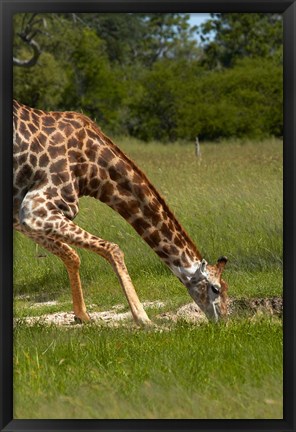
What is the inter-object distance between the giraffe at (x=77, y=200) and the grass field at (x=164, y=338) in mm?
519

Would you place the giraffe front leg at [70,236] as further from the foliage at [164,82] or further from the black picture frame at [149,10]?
the foliage at [164,82]

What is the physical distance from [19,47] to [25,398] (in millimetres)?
22028

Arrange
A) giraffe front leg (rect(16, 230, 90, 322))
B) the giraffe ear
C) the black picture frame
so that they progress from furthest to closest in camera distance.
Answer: giraffe front leg (rect(16, 230, 90, 322)) → the giraffe ear → the black picture frame

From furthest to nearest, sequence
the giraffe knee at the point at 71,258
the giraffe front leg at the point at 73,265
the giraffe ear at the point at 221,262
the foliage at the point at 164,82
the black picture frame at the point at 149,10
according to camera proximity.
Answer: the foliage at the point at 164,82 < the giraffe knee at the point at 71,258 < the giraffe front leg at the point at 73,265 < the giraffe ear at the point at 221,262 < the black picture frame at the point at 149,10

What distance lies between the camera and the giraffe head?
27.0ft

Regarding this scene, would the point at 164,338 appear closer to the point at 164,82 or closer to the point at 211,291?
the point at 211,291

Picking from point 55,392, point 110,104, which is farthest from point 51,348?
point 110,104

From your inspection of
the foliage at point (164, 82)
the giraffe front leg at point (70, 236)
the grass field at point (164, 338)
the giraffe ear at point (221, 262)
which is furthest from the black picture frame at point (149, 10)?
the foliage at point (164, 82)

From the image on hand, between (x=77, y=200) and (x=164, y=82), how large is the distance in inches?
725

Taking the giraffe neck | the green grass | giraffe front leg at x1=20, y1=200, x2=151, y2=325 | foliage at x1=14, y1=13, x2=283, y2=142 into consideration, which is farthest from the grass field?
foliage at x1=14, y1=13, x2=283, y2=142

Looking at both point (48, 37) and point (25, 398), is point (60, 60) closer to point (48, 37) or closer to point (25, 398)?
point (48, 37)

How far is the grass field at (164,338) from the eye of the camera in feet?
18.2

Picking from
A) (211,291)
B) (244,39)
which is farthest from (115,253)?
(244,39)

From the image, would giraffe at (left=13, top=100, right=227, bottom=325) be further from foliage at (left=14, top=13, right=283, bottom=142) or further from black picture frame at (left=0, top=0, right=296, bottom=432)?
foliage at (left=14, top=13, right=283, bottom=142)
